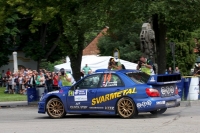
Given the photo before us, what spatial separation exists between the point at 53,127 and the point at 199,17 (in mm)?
10944

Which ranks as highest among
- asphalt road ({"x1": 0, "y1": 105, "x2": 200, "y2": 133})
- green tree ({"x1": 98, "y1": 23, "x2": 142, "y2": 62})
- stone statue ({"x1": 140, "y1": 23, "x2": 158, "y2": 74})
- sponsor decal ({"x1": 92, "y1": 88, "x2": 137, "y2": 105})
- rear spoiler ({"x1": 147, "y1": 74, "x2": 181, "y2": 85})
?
green tree ({"x1": 98, "y1": 23, "x2": 142, "y2": 62})

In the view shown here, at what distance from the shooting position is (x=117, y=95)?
1594 cm

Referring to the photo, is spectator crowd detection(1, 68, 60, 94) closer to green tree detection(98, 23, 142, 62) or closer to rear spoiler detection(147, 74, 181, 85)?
green tree detection(98, 23, 142, 62)

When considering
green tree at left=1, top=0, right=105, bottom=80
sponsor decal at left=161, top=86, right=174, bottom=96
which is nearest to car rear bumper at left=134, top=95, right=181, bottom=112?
sponsor decal at left=161, top=86, right=174, bottom=96

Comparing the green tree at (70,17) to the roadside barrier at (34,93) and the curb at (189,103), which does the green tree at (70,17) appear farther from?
the curb at (189,103)

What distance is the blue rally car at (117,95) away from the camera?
15562 mm

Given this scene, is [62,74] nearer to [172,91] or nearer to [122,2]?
[122,2]

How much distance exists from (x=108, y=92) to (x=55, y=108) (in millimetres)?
2061

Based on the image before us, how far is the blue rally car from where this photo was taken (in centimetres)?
1556

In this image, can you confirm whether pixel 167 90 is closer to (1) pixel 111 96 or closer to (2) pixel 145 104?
(2) pixel 145 104

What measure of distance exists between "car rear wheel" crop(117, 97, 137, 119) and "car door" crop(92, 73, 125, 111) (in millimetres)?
216

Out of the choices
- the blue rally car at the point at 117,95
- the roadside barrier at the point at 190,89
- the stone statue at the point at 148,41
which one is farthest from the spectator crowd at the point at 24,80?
the blue rally car at the point at 117,95

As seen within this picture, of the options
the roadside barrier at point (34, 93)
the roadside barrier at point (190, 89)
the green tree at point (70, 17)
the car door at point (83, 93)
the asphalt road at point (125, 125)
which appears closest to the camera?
the asphalt road at point (125, 125)

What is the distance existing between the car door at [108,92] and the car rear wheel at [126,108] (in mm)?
216
